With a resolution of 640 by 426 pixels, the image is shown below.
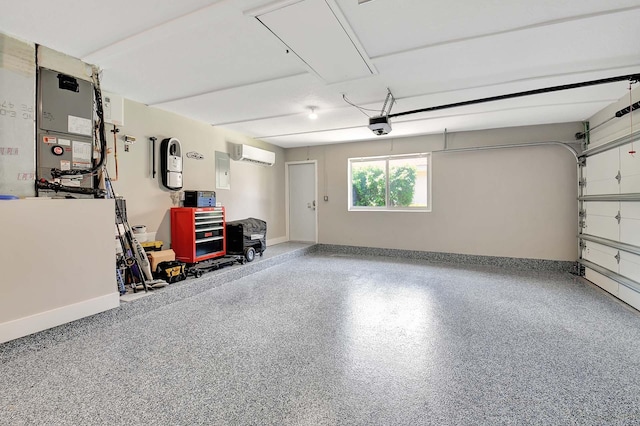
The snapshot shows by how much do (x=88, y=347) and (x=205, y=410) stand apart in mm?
1451

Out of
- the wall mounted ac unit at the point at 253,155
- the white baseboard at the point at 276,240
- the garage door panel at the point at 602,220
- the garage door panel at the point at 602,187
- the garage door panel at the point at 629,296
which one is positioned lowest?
the garage door panel at the point at 629,296

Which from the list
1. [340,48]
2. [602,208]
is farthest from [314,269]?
[602,208]

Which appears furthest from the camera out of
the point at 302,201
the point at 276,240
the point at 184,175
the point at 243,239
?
the point at 302,201

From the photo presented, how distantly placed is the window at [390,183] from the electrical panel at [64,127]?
4.82m

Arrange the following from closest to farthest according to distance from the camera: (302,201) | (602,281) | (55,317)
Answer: (55,317) < (602,281) < (302,201)

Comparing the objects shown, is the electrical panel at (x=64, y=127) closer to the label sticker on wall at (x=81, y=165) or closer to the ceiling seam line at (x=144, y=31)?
the label sticker on wall at (x=81, y=165)

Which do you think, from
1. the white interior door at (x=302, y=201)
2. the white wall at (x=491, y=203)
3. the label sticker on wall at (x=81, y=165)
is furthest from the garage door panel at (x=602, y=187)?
the label sticker on wall at (x=81, y=165)

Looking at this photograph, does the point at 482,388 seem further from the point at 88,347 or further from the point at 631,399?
the point at 88,347

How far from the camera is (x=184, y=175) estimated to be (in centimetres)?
452

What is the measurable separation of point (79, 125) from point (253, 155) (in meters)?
3.19

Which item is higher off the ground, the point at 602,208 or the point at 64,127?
the point at 64,127

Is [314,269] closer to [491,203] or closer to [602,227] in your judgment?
[491,203]

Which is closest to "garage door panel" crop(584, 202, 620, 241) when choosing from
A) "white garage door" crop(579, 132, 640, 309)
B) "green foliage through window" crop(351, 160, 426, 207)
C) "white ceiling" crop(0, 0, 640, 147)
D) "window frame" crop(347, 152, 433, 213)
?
"white garage door" crop(579, 132, 640, 309)

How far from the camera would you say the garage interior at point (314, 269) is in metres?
1.77
